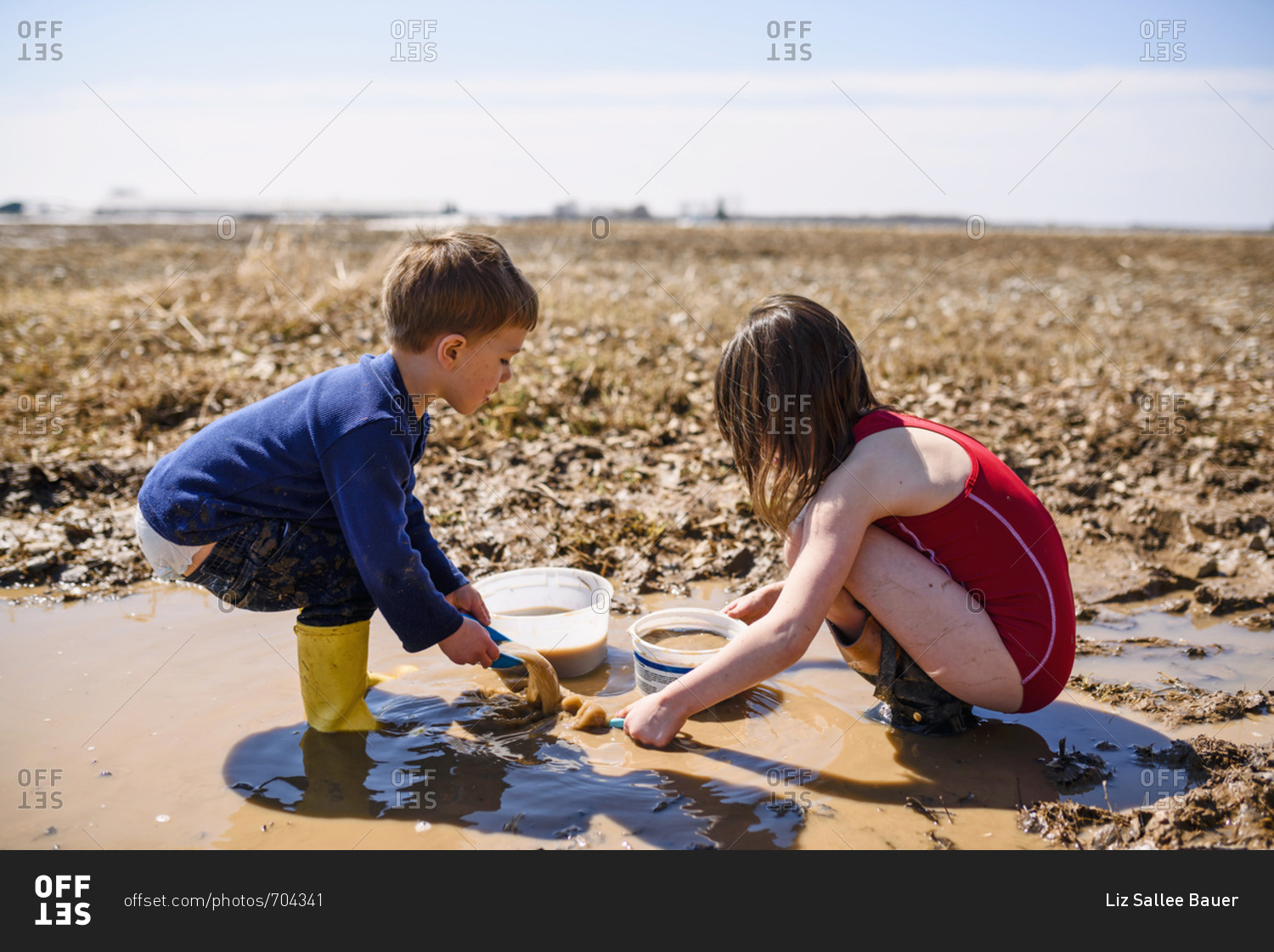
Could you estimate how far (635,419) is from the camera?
16.8 ft

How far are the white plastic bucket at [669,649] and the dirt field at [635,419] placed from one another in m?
0.58

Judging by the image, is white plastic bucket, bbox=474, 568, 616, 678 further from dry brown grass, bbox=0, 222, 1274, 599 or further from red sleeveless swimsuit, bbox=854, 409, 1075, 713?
red sleeveless swimsuit, bbox=854, 409, 1075, 713

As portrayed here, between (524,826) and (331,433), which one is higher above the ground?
(331,433)

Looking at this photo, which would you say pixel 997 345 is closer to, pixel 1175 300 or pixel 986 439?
pixel 986 439

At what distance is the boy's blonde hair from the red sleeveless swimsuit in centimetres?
114

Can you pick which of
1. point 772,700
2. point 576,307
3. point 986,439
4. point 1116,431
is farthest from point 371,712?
point 576,307

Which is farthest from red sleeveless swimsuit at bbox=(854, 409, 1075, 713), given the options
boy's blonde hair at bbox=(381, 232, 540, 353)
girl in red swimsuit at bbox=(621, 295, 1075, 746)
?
boy's blonde hair at bbox=(381, 232, 540, 353)

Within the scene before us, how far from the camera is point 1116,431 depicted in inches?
194

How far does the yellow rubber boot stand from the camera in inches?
106

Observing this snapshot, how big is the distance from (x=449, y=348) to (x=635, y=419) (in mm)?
2527
